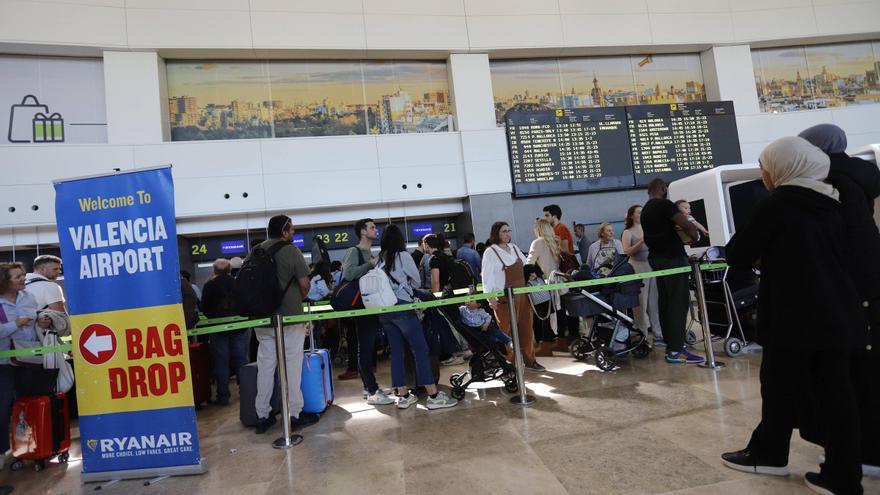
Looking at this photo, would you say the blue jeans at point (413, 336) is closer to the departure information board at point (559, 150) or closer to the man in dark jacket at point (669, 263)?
the man in dark jacket at point (669, 263)

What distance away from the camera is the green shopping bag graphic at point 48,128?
26.7 feet

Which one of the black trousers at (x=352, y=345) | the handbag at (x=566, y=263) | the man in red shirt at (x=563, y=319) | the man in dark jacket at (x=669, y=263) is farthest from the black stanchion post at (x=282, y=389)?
the man in red shirt at (x=563, y=319)

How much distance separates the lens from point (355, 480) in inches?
104

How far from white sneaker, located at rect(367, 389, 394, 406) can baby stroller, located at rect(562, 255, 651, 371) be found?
2038mm

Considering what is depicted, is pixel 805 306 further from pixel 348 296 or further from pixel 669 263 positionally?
pixel 348 296

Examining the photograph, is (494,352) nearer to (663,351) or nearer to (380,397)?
(380,397)

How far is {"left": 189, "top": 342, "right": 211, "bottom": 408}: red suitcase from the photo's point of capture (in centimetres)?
488

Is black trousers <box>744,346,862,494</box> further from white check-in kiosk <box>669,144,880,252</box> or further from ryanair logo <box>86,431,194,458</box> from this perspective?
white check-in kiosk <box>669,144,880,252</box>

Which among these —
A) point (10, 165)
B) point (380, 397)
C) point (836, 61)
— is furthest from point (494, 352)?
point (836, 61)

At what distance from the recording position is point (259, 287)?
349 centimetres

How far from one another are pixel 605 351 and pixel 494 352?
1.30 meters

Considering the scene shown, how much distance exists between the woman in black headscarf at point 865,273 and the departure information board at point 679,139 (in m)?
7.42

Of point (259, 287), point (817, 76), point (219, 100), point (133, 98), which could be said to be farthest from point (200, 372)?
point (817, 76)

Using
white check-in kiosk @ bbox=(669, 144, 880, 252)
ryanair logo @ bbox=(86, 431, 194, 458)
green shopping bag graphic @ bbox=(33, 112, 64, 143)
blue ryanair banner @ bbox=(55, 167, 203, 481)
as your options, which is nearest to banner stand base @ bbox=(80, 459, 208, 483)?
blue ryanair banner @ bbox=(55, 167, 203, 481)
